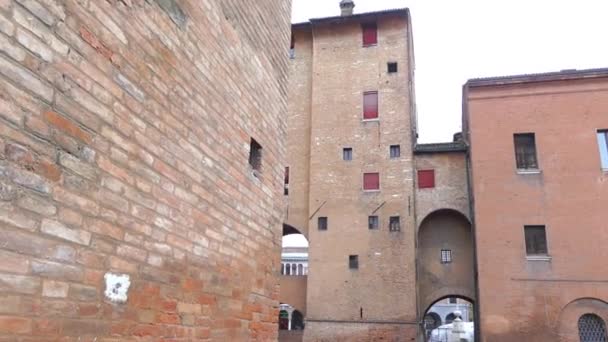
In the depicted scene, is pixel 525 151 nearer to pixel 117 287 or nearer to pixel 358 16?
pixel 358 16

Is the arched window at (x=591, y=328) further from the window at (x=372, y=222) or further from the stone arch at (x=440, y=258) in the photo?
the window at (x=372, y=222)

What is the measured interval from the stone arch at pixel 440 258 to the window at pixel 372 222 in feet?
5.63

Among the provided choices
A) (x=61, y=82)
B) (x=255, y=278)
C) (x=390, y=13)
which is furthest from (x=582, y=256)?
(x=61, y=82)

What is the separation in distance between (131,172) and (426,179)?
17.4 m

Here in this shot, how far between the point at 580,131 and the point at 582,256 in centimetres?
421

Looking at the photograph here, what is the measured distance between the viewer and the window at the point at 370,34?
21.7m

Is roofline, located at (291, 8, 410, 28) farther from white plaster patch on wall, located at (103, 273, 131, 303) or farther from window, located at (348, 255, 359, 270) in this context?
white plaster patch on wall, located at (103, 273, 131, 303)

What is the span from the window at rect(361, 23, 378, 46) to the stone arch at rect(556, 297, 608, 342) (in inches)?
497

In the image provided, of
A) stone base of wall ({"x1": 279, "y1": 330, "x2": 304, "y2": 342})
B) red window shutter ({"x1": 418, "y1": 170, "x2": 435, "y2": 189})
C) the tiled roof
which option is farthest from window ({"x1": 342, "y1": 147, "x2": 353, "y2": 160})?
stone base of wall ({"x1": 279, "y1": 330, "x2": 304, "y2": 342})

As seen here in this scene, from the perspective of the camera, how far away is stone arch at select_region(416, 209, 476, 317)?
18594mm

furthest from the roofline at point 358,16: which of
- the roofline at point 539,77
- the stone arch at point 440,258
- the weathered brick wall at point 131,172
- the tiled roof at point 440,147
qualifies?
the weathered brick wall at point 131,172

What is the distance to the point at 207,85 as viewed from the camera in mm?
4422

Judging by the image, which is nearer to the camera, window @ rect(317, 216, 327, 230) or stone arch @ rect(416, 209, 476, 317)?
stone arch @ rect(416, 209, 476, 317)

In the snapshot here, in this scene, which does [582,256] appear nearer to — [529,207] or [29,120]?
[529,207]
